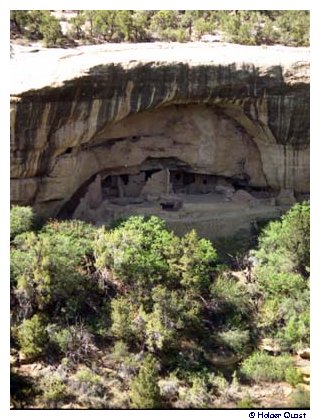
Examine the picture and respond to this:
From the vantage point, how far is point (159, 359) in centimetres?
1780

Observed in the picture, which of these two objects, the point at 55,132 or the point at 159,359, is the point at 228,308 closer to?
the point at 159,359

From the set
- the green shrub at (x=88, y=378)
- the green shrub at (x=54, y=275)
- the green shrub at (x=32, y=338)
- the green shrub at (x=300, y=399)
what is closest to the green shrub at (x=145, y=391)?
the green shrub at (x=88, y=378)

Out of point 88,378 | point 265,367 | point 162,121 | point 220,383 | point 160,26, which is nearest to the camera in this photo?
point 88,378

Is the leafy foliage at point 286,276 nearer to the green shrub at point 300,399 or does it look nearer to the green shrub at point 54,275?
the green shrub at point 300,399

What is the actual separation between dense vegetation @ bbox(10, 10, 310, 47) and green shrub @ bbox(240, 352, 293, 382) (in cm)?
1062

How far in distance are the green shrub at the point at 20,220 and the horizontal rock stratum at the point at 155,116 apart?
727 mm

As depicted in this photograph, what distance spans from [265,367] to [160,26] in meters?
12.7

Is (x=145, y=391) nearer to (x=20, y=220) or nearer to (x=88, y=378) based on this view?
(x=88, y=378)

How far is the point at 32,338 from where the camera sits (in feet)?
56.1

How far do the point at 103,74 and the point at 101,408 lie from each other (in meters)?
8.36

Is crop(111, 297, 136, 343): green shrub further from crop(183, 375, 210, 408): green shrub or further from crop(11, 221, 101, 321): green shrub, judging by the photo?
crop(183, 375, 210, 408): green shrub

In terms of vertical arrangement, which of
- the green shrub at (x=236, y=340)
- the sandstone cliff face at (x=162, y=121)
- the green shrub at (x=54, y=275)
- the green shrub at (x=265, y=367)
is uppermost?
the sandstone cliff face at (x=162, y=121)

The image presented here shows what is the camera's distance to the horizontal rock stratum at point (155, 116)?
63.1 feet

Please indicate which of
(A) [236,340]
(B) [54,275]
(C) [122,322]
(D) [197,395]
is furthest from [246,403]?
(B) [54,275]
